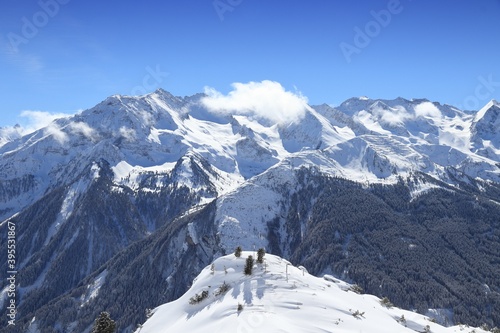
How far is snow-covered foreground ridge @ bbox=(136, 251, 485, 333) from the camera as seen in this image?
Result: 5116 centimetres

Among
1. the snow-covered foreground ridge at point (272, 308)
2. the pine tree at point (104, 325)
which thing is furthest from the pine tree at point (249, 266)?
the pine tree at point (104, 325)

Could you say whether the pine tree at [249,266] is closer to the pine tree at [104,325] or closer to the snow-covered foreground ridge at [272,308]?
the snow-covered foreground ridge at [272,308]

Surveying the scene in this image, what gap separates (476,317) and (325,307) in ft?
574

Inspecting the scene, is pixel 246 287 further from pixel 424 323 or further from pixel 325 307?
pixel 424 323

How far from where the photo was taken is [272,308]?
56.0 m

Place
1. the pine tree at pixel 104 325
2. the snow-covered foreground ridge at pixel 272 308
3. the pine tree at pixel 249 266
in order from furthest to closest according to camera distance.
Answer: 1. the pine tree at pixel 249 266
2. the pine tree at pixel 104 325
3. the snow-covered foreground ridge at pixel 272 308

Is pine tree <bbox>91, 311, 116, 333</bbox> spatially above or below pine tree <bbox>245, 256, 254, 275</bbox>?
below

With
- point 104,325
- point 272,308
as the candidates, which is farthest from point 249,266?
point 104,325

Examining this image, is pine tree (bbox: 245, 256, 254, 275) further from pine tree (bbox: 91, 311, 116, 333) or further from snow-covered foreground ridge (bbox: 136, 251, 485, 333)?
pine tree (bbox: 91, 311, 116, 333)

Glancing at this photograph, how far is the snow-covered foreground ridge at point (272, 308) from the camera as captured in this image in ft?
168

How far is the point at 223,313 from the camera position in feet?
182

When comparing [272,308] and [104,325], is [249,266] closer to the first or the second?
[272,308]

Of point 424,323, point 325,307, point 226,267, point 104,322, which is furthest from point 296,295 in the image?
point 104,322

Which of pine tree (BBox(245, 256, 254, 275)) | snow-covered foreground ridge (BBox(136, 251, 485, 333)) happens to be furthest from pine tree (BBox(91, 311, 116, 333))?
pine tree (BBox(245, 256, 254, 275))
